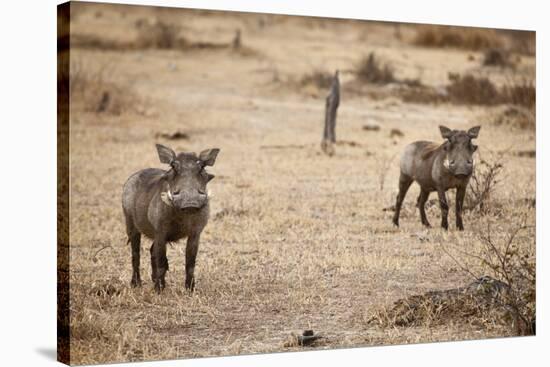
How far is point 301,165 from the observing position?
11797 millimetres

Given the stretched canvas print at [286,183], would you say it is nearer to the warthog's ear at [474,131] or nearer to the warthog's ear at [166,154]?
the warthog's ear at [474,131]

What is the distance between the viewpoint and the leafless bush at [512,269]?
10.2 m

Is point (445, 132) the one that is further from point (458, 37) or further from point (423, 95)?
point (458, 37)

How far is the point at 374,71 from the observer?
→ 11.4 meters

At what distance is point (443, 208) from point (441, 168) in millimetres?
Result: 400

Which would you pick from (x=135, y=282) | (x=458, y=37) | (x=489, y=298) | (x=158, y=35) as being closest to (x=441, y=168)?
(x=458, y=37)

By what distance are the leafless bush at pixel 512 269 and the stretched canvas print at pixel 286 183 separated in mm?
24

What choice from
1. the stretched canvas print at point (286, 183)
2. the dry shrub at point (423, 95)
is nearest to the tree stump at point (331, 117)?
the stretched canvas print at point (286, 183)

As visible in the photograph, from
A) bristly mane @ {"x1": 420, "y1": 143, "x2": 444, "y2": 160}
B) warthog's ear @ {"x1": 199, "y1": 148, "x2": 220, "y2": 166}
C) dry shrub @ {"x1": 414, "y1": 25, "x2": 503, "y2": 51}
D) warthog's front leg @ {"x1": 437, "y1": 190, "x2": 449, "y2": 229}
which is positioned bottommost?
warthog's front leg @ {"x1": 437, "y1": 190, "x2": 449, "y2": 229}

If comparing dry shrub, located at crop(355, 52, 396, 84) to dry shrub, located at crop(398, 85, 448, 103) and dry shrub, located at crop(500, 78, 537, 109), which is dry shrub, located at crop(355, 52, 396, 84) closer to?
A: dry shrub, located at crop(398, 85, 448, 103)

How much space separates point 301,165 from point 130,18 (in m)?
2.59

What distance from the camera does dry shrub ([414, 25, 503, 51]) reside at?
34.9 ft

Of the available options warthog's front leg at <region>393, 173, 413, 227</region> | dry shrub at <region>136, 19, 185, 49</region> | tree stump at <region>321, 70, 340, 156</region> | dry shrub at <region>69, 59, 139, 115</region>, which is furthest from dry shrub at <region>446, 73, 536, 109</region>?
dry shrub at <region>69, 59, 139, 115</region>

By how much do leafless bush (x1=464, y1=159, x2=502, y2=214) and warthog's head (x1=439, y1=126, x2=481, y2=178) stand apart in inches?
10.1
